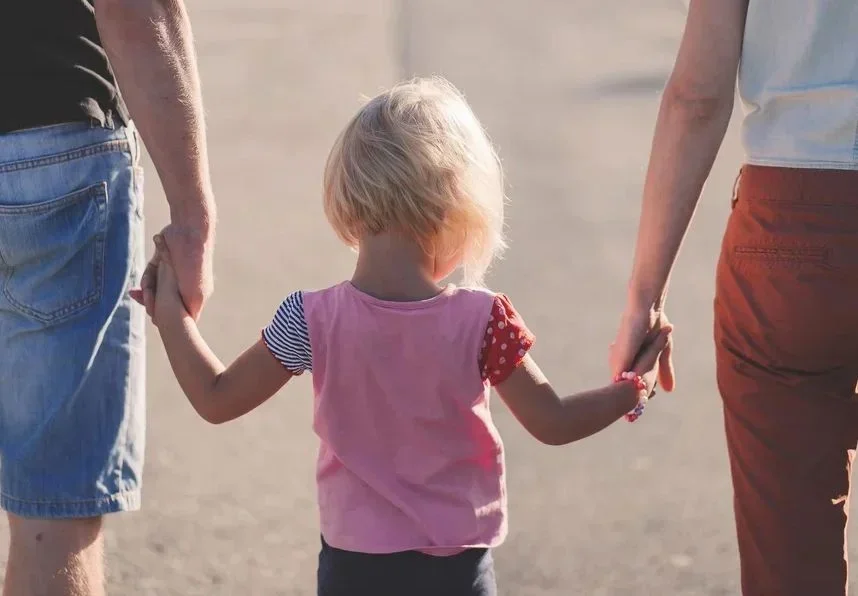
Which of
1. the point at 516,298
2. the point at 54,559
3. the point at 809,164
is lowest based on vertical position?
the point at 516,298

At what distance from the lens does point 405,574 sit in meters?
2.64

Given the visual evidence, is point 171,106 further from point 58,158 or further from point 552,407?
point 552,407

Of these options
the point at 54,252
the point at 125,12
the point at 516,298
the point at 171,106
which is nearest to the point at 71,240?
the point at 54,252

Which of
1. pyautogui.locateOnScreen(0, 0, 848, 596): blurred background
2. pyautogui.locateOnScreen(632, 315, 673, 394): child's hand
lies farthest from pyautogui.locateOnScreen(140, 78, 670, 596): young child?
pyautogui.locateOnScreen(0, 0, 848, 596): blurred background

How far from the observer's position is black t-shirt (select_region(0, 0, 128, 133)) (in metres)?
2.85

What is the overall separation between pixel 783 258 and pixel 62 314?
1.30m

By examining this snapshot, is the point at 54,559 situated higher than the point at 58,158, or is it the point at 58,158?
the point at 58,158

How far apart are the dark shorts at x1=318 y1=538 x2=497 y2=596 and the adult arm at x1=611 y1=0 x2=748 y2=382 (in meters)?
0.62

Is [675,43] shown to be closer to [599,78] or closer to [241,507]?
[599,78]

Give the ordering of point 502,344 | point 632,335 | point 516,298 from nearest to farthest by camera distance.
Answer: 1. point 502,344
2. point 632,335
3. point 516,298

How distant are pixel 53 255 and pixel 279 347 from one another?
1.70 ft

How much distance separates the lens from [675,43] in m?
Answer: 13.0

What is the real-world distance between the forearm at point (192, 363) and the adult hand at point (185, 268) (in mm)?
65

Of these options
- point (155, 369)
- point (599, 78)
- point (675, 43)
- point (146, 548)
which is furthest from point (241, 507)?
point (675, 43)
